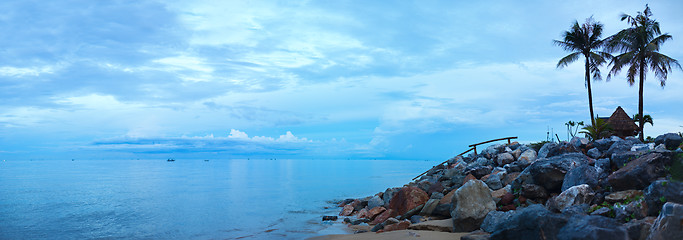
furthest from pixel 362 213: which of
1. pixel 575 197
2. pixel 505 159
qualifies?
pixel 575 197

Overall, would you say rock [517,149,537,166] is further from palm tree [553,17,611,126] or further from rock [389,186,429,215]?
palm tree [553,17,611,126]

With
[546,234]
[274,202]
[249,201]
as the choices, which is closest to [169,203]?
[249,201]

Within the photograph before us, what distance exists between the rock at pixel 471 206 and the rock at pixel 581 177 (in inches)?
81.9

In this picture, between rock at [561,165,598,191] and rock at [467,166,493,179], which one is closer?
rock at [561,165,598,191]

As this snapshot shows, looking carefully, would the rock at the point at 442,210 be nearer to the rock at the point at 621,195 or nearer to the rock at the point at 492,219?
the rock at the point at 492,219

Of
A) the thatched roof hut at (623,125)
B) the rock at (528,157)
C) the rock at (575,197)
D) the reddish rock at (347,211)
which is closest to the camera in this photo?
the rock at (575,197)

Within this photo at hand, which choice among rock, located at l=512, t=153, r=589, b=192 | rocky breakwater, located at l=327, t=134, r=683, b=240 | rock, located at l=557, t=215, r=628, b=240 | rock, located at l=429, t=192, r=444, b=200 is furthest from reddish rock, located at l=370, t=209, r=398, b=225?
rock, located at l=557, t=215, r=628, b=240

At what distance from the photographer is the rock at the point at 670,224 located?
6391 mm

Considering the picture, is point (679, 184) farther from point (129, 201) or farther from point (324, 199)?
point (129, 201)

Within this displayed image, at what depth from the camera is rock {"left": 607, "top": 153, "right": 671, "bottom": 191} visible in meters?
9.26

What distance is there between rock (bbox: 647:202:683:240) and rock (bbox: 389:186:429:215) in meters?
9.73

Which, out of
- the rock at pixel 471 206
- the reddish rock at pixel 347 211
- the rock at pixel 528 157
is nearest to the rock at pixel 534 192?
the rock at pixel 471 206

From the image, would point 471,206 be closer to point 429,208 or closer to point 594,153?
point 429,208

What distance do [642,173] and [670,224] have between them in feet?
11.1
